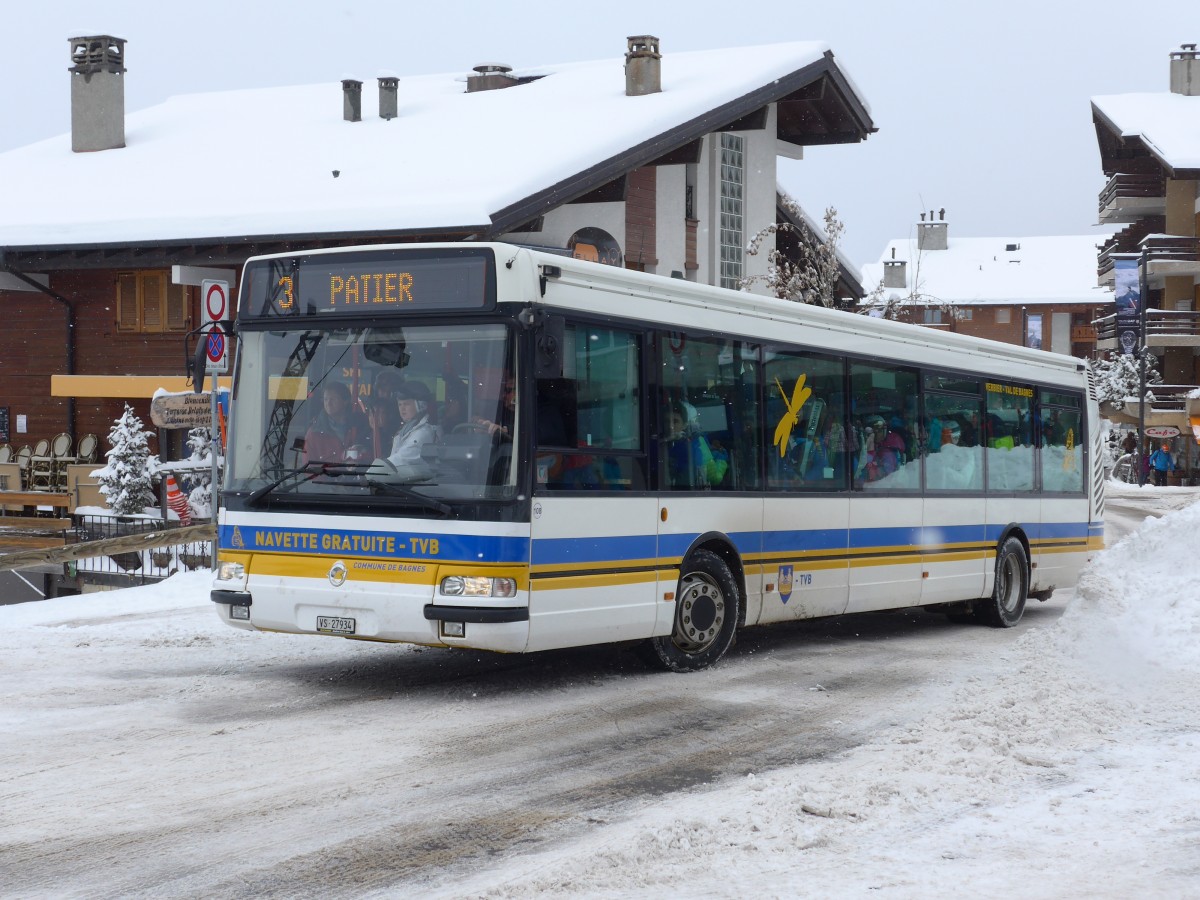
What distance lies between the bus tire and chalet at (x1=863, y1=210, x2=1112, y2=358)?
8257 centimetres

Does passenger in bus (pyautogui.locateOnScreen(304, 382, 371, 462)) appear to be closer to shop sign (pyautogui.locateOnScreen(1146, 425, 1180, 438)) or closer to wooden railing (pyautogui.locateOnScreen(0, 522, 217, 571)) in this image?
wooden railing (pyautogui.locateOnScreen(0, 522, 217, 571))

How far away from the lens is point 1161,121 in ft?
205

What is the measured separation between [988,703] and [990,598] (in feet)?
22.6

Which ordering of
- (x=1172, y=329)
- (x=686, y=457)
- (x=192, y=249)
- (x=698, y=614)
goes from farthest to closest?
(x=1172, y=329) → (x=192, y=249) → (x=698, y=614) → (x=686, y=457)

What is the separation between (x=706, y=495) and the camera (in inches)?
441

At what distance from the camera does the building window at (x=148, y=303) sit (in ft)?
98.2

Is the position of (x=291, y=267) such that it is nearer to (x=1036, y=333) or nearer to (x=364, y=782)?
(x=364, y=782)

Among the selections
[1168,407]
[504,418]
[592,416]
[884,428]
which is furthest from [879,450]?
[1168,407]

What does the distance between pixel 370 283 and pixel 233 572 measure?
214 centimetres

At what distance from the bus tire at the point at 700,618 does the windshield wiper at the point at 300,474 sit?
261cm

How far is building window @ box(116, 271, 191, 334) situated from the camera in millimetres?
29938

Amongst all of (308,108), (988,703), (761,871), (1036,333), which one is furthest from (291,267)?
(1036,333)

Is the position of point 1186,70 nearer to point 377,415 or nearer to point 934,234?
point 934,234

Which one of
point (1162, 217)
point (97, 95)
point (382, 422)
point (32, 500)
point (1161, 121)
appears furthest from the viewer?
point (1162, 217)
